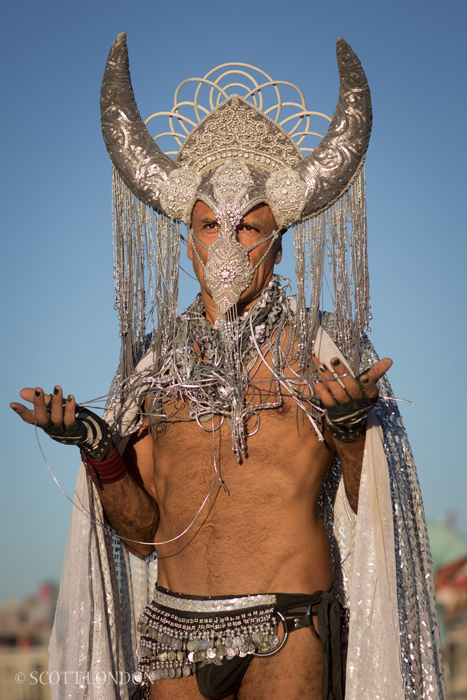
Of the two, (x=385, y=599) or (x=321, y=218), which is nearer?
(x=385, y=599)

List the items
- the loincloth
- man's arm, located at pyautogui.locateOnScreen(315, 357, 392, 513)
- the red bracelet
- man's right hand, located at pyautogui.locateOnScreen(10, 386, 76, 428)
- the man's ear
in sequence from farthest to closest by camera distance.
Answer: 1. the man's ear
2. the red bracelet
3. the loincloth
4. man's right hand, located at pyautogui.locateOnScreen(10, 386, 76, 428)
5. man's arm, located at pyautogui.locateOnScreen(315, 357, 392, 513)

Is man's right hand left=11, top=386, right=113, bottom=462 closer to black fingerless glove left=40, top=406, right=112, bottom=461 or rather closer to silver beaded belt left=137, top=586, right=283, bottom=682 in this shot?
black fingerless glove left=40, top=406, right=112, bottom=461

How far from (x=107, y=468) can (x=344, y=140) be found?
68.6 inches

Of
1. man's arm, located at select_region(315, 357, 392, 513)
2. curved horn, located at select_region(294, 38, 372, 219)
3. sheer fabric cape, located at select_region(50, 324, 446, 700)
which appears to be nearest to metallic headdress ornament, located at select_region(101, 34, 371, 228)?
curved horn, located at select_region(294, 38, 372, 219)

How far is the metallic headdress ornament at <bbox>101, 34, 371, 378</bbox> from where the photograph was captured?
3.49m

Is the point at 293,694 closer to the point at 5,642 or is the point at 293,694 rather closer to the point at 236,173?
the point at 236,173

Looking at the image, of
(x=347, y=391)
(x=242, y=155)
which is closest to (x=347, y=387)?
(x=347, y=391)

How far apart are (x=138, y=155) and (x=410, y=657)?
245cm

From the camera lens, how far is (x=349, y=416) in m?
2.94

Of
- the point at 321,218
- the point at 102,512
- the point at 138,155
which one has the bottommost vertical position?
the point at 102,512

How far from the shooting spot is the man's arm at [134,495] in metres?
3.52

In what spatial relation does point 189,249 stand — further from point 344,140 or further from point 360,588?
point 360,588

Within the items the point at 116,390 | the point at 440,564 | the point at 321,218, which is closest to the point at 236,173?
the point at 321,218

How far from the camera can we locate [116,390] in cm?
367
